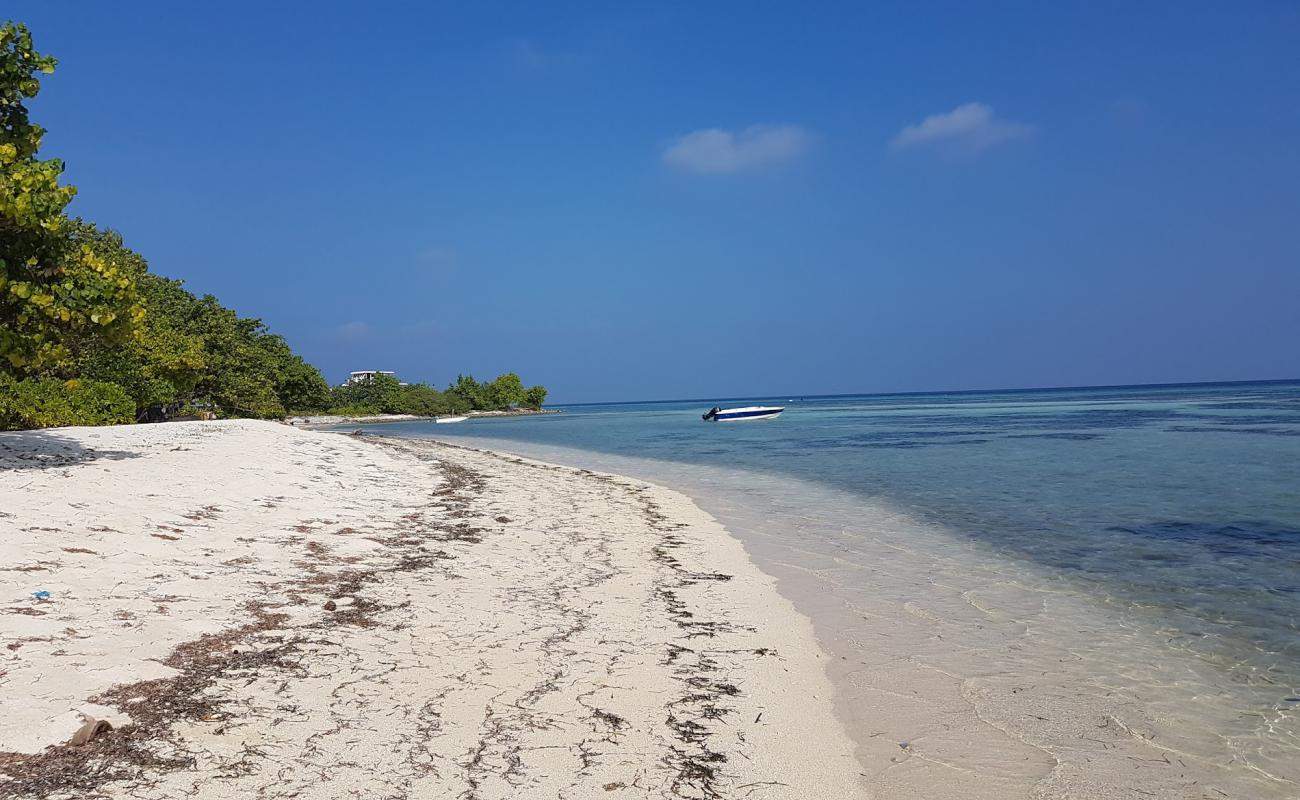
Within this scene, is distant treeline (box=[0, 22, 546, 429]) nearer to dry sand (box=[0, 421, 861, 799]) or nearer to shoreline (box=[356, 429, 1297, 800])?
dry sand (box=[0, 421, 861, 799])

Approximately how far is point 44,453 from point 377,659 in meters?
12.3

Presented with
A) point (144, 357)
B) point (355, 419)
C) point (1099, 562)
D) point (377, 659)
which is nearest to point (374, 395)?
point (355, 419)

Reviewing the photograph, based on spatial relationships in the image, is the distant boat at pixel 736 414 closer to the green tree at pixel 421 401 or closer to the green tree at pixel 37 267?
the green tree at pixel 37 267

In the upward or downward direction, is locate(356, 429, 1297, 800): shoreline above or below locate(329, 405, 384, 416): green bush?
below

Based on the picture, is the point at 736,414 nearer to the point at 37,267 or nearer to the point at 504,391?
the point at 37,267

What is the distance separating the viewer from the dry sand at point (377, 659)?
3.77m

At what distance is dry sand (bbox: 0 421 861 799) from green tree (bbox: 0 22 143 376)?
236cm

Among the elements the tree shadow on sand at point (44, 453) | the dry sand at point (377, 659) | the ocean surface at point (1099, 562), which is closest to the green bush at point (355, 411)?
the tree shadow on sand at point (44, 453)

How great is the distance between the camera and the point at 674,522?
43.0 ft

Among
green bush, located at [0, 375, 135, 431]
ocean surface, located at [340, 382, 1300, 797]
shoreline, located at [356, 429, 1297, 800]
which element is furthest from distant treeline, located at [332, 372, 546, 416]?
shoreline, located at [356, 429, 1297, 800]

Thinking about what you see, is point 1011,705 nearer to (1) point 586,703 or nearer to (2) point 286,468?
(1) point 586,703

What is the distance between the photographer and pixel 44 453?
43.8ft

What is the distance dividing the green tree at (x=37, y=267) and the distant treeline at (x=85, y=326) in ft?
0.06

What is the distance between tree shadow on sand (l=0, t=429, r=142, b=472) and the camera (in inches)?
467
